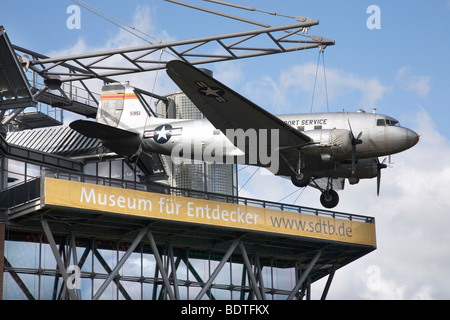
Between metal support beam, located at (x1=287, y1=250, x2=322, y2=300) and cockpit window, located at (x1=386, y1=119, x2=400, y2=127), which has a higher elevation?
cockpit window, located at (x1=386, y1=119, x2=400, y2=127)

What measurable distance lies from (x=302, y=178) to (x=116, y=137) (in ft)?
32.3

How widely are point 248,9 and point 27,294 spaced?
17135 mm

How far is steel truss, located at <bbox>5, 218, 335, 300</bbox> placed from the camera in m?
38.4

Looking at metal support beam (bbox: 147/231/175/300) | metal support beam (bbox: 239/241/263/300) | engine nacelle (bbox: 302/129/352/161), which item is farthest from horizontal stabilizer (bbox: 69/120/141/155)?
engine nacelle (bbox: 302/129/352/161)

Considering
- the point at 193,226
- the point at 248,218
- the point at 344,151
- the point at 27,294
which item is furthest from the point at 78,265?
the point at 344,151

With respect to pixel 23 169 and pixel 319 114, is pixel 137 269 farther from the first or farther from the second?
pixel 319 114

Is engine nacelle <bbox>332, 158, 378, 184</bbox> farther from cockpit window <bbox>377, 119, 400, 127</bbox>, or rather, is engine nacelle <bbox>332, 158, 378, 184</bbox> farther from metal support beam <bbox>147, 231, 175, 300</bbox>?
metal support beam <bbox>147, 231, 175, 300</bbox>

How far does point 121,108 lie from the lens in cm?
4816

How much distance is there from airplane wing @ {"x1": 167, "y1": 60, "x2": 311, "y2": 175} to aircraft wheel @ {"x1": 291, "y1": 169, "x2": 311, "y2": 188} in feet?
3.26

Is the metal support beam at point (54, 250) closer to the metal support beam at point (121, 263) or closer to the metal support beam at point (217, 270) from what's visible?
the metal support beam at point (121, 263)

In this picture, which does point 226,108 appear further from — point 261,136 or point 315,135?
point 315,135

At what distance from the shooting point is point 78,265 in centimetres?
4025

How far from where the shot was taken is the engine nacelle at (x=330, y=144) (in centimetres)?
3997

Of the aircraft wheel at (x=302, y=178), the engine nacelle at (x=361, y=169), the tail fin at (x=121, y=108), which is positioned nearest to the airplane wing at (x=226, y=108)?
the aircraft wheel at (x=302, y=178)
